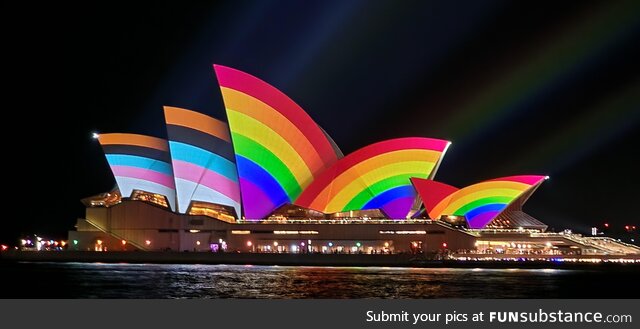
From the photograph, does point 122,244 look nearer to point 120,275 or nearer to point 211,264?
point 211,264

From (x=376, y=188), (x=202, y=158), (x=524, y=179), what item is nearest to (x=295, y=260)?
(x=376, y=188)

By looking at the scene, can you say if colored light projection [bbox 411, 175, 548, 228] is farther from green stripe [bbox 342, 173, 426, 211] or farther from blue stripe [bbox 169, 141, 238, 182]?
blue stripe [bbox 169, 141, 238, 182]

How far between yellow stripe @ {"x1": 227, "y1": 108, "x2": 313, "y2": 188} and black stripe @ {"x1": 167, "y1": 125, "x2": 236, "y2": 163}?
3.32m

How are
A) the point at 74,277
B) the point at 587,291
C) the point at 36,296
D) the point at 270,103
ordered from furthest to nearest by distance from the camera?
the point at 270,103 → the point at 74,277 → the point at 587,291 → the point at 36,296

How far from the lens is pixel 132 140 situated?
72375 millimetres

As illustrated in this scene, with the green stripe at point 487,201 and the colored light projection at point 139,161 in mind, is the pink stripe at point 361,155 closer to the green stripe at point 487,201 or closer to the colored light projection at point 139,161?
the green stripe at point 487,201

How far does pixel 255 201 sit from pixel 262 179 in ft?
9.49

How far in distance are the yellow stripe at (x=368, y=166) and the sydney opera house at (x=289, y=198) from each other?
0.11m

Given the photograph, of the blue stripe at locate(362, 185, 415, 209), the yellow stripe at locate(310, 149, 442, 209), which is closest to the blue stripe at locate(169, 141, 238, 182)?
the yellow stripe at locate(310, 149, 442, 209)

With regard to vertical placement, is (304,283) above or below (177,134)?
below

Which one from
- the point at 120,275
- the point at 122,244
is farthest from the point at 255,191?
the point at 120,275

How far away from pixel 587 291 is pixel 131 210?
1799 inches

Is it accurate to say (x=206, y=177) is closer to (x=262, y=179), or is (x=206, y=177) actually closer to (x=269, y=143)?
(x=262, y=179)

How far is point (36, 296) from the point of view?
37250 millimetres
